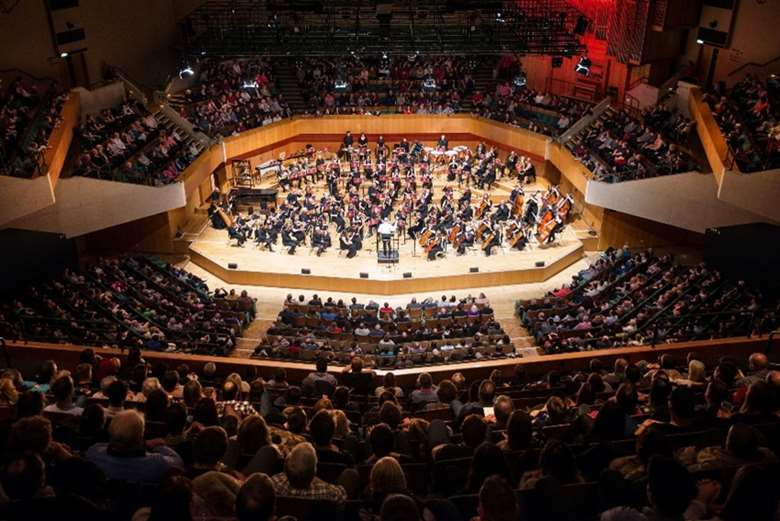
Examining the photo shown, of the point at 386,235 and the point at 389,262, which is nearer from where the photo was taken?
the point at 386,235

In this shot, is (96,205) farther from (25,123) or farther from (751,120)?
(751,120)

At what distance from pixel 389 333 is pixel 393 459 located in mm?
9101

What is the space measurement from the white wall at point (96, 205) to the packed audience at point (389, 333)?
429cm

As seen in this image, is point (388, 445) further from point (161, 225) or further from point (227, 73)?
point (227, 73)

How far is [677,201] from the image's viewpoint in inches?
580

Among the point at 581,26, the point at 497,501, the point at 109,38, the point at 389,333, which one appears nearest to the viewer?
the point at 497,501

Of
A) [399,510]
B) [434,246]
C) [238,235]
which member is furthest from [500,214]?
[399,510]

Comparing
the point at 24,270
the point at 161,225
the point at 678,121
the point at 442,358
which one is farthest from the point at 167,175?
the point at 678,121

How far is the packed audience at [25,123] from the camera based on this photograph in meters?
12.6

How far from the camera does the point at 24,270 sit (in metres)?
13.1

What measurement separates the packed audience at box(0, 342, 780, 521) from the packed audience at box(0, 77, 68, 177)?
8.41m

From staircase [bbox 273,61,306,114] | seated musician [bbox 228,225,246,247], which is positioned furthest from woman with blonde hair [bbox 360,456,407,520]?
staircase [bbox 273,61,306,114]

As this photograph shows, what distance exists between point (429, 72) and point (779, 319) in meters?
15.2

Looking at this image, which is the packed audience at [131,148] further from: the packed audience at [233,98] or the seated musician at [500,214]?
the seated musician at [500,214]
